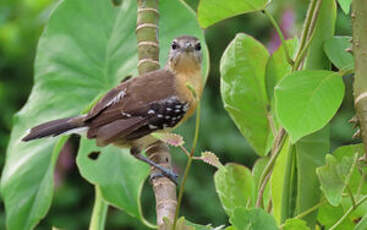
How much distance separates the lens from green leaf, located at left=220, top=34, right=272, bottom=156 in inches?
39.8

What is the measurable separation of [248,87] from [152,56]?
249 millimetres

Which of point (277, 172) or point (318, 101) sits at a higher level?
point (318, 101)

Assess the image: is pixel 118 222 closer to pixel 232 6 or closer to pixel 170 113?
pixel 170 113

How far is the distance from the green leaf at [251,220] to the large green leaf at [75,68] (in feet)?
2.10

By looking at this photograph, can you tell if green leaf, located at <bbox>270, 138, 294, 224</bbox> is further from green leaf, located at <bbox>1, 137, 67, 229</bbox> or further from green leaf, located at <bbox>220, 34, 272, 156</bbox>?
green leaf, located at <bbox>1, 137, 67, 229</bbox>

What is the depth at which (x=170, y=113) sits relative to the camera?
130 centimetres

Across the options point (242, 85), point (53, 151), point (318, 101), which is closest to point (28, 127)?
point (53, 151)

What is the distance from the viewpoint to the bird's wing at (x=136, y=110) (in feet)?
4.24

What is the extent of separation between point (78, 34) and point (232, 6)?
2.25 feet

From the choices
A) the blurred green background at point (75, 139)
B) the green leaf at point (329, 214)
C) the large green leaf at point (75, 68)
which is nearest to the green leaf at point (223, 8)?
the green leaf at point (329, 214)

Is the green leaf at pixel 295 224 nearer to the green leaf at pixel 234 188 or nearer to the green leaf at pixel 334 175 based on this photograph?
the green leaf at pixel 334 175

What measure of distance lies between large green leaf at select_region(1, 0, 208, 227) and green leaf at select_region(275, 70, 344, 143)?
1.88ft

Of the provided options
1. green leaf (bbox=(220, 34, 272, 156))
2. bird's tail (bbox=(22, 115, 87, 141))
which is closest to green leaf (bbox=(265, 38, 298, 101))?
green leaf (bbox=(220, 34, 272, 156))

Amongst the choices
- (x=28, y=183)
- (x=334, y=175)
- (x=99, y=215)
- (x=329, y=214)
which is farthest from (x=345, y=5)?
(x=28, y=183)
